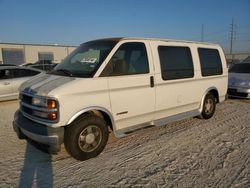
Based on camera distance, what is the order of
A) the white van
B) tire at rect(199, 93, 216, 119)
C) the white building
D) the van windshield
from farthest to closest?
the white building → tire at rect(199, 93, 216, 119) → the van windshield → the white van

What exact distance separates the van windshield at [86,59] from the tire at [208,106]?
336cm

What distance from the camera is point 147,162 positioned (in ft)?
13.4

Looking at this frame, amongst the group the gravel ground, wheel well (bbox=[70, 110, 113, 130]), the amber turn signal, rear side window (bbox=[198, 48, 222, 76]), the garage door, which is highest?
the garage door

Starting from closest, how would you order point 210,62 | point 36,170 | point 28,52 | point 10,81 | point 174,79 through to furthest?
point 36,170
point 174,79
point 210,62
point 10,81
point 28,52

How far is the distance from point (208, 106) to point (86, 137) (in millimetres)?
3955

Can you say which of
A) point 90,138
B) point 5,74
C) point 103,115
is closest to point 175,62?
point 103,115

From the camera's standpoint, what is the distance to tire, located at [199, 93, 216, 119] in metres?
6.54

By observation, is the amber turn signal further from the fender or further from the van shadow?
the van shadow

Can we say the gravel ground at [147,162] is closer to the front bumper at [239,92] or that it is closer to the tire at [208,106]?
the tire at [208,106]

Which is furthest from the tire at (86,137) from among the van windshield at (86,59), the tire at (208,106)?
the tire at (208,106)

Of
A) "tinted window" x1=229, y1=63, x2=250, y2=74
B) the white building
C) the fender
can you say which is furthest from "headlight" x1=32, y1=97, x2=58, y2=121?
the white building

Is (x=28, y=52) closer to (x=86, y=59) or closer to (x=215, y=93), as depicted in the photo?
(x=215, y=93)

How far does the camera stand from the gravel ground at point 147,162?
11.4 feet

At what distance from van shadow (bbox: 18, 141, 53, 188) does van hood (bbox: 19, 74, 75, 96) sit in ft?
3.02
